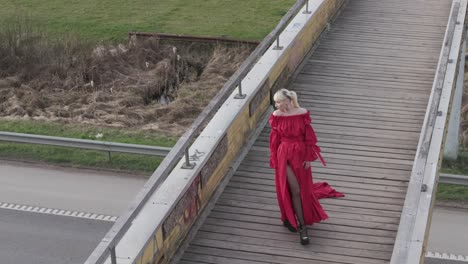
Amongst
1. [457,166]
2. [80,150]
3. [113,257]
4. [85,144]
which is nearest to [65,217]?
[85,144]

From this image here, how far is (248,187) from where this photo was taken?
11062mm

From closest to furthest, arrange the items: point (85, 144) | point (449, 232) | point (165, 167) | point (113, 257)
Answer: point (113, 257) < point (165, 167) < point (449, 232) < point (85, 144)

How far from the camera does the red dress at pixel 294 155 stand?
9.87 metres

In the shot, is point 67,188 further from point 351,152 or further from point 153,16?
point 153,16

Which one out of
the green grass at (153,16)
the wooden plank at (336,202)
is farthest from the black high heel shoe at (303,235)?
the green grass at (153,16)

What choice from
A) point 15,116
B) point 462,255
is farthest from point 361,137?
point 15,116

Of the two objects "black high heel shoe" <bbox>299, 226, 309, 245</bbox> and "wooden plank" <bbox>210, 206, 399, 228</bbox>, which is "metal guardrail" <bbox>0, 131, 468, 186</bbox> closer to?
"wooden plank" <bbox>210, 206, 399, 228</bbox>

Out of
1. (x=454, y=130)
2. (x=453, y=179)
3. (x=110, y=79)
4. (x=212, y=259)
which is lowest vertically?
(x=110, y=79)

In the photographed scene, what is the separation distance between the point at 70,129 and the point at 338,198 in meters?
13.4

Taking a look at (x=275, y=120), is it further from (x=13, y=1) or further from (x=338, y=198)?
(x=13, y=1)

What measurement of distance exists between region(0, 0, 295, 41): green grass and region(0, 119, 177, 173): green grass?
7.31 metres

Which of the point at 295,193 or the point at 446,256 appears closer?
the point at 295,193

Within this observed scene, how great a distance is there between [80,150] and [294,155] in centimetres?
1240

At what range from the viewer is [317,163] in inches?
460
